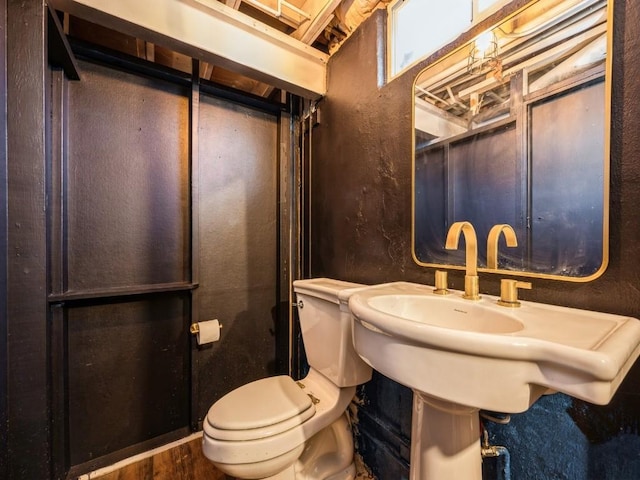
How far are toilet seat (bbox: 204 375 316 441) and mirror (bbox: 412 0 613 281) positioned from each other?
0.72 meters

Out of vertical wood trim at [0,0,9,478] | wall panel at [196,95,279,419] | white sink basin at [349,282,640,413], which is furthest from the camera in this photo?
wall panel at [196,95,279,419]

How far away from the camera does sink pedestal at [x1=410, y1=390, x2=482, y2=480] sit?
2.05 ft

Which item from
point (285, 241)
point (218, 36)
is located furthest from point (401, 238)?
point (218, 36)

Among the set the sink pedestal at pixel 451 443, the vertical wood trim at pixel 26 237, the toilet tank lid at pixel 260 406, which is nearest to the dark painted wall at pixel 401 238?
the sink pedestal at pixel 451 443

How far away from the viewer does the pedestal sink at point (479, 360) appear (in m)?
0.42

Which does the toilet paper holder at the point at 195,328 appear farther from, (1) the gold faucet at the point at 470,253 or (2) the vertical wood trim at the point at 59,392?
(1) the gold faucet at the point at 470,253

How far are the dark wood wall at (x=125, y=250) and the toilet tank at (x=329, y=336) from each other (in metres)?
0.53

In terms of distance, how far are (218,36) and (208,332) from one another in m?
1.37

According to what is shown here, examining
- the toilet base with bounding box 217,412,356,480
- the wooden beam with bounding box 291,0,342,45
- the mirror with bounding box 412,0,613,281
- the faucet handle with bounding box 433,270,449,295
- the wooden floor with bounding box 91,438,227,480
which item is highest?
the wooden beam with bounding box 291,0,342,45

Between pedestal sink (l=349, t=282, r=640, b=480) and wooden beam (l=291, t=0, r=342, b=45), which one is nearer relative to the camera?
pedestal sink (l=349, t=282, r=640, b=480)

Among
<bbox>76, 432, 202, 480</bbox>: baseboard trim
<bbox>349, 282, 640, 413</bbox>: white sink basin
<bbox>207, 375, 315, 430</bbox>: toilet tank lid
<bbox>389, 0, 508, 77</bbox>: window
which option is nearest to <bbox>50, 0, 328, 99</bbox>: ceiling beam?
<bbox>389, 0, 508, 77</bbox>: window

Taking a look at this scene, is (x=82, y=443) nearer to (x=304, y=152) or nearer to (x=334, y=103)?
(x=304, y=152)

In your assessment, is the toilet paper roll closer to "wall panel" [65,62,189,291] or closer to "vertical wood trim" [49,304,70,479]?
"wall panel" [65,62,189,291]

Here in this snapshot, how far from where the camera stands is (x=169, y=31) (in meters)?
1.08
